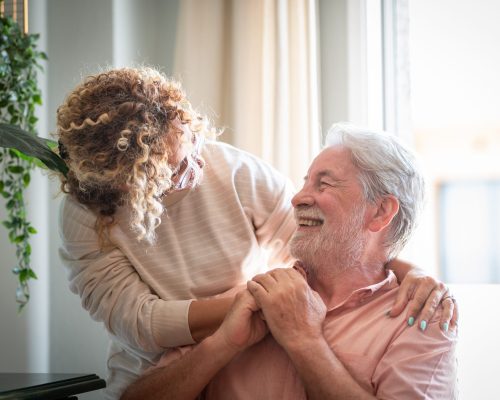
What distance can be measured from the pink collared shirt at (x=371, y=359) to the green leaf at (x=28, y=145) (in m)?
0.65

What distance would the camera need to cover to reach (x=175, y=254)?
194 cm

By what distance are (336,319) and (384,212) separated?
0.29 metres

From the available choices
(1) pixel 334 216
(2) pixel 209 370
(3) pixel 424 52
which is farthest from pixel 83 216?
(3) pixel 424 52

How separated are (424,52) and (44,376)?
1943 millimetres

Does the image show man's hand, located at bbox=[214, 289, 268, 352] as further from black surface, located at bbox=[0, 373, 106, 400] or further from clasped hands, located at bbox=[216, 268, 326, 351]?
black surface, located at bbox=[0, 373, 106, 400]

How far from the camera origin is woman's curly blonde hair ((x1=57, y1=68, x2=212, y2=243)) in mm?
1692

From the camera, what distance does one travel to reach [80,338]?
9.16ft

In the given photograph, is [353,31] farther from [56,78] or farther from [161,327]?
[161,327]

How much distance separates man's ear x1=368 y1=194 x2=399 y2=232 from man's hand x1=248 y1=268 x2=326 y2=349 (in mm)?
238

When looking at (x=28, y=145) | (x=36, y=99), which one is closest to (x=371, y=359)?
(x=28, y=145)

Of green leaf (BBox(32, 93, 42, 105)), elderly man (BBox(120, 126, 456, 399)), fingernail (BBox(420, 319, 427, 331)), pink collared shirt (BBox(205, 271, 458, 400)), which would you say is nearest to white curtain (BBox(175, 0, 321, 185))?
green leaf (BBox(32, 93, 42, 105))

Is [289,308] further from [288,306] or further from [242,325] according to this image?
[242,325]

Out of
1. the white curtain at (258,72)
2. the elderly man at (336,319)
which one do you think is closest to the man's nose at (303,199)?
the elderly man at (336,319)

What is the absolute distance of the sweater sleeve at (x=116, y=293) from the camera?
1.81 meters
